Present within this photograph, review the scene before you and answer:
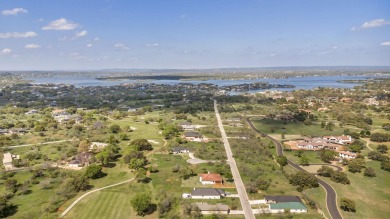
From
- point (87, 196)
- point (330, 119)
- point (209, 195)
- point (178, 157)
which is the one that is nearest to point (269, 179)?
point (209, 195)

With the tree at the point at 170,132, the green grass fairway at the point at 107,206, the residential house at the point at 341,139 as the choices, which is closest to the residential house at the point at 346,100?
the residential house at the point at 341,139

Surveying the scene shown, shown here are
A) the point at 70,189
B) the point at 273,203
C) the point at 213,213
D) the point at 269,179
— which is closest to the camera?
the point at 213,213

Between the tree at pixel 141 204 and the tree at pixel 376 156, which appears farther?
the tree at pixel 376 156

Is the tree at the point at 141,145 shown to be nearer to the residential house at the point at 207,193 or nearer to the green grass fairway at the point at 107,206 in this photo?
the green grass fairway at the point at 107,206

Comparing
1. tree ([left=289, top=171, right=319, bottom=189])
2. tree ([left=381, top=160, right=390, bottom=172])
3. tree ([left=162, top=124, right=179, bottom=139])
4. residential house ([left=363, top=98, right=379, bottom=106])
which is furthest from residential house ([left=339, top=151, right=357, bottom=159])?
residential house ([left=363, top=98, right=379, bottom=106])

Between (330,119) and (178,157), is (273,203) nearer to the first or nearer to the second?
(178,157)

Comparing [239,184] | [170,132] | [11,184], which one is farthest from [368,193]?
[11,184]

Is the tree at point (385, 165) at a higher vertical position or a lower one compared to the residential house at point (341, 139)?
lower
